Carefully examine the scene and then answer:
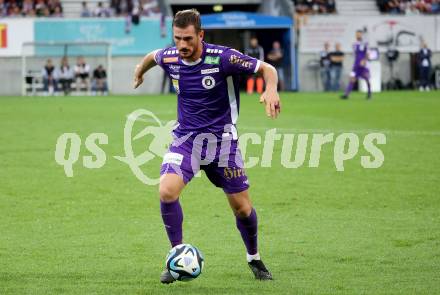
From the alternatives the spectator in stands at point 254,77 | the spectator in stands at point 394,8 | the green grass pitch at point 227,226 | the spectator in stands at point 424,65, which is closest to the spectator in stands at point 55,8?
the spectator in stands at point 254,77

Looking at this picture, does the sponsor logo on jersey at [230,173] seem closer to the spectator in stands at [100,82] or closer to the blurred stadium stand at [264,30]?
the spectator in stands at [100,82]

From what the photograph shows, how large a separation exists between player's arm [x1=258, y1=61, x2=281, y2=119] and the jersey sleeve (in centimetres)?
6

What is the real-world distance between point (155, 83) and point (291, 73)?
606 cm

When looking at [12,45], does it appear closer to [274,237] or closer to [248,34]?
[248,34]

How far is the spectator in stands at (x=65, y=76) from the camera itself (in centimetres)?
4050

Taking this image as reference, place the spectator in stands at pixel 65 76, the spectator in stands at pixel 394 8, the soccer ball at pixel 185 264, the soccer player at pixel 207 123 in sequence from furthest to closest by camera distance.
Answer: the spectator in stands at pixel 394 8, the spectator in stands at pixel 65 76, the soccer player at pixel 207 123, the soccer ball at pixel 185 264

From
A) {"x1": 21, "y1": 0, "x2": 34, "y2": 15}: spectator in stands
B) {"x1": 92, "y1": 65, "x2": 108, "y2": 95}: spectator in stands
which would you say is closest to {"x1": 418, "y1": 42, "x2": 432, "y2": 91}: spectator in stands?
{"x1": 92, "y1": 65, "x2": 108, "y2": 95}: spectator in stands

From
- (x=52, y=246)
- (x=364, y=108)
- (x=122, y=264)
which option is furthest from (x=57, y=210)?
(x=364, y=108)

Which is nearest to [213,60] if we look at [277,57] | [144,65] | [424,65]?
[144,65]

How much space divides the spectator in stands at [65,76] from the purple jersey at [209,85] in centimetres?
3306

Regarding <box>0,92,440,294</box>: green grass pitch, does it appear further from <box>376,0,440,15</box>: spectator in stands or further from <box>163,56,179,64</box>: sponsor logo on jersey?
<box>376,0,440,15</box>: spectator in stands

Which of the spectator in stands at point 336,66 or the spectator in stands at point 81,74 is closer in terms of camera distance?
the spectator in stands at point 81,74

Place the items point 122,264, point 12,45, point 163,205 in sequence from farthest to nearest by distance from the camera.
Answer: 1. point 12,45
2. point 122,264
3. point 163,205

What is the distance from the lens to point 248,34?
4528cm
